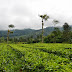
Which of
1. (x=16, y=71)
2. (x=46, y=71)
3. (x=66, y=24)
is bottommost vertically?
(x=16, y=71)

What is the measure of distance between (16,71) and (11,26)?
5648 cm

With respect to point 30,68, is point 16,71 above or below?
below

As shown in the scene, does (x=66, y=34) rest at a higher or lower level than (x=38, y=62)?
higher

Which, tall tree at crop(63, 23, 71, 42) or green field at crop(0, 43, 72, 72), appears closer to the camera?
green field at crop(0, 43, 72, 72)

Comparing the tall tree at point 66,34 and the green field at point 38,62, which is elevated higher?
the tall tree at point 66,34

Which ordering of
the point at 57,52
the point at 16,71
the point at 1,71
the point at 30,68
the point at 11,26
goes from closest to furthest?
1. the point at 30,68
2. the point at 1,71
3. the point at 16,71
4. the point at 57,52
5. the point at 11,26

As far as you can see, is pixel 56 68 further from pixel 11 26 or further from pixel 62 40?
pixel 11 26

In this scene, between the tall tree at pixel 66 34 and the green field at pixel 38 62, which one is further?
the tall tree at pixel 66 34

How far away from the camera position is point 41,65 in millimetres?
4832

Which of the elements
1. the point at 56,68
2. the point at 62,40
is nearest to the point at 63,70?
the point at 56,68

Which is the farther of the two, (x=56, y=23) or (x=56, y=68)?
(x=56, y=23)

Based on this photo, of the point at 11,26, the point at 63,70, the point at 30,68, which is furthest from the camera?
the point at 11,26

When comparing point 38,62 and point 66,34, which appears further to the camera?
point 66,34

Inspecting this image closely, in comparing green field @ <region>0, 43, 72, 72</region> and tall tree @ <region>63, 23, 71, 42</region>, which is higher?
tall tree @ <region>63, 23, 71, 42</region>
